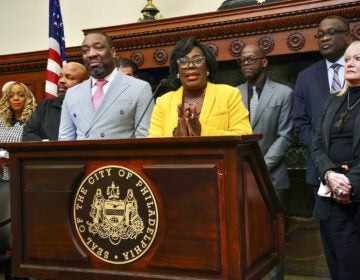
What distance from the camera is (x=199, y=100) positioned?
217 cm

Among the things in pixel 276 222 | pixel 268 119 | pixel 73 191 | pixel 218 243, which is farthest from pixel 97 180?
pixel 268 119

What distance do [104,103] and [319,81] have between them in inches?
51.2

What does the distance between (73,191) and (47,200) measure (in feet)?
0.38

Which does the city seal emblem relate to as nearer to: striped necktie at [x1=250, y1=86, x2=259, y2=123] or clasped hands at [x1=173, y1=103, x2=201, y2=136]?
clasped hands at [x1=173, y1=103, x2=201, y2=136]

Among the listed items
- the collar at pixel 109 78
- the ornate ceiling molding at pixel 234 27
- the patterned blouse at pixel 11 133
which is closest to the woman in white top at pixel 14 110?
the patterned blouse at pixel 11 133

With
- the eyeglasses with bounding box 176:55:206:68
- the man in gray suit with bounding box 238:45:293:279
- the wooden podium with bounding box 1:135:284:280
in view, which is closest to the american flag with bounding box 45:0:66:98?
the man in gray suit with bounding box 238:45:293:279

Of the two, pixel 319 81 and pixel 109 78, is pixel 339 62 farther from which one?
pixel 109 78

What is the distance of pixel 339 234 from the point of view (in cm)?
232

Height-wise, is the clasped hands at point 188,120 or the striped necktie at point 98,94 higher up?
the striped necktie at point 98,94

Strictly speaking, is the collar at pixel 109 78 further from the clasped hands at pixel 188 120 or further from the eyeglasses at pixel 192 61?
the clasped hands at pixel 188 120

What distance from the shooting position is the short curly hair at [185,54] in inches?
86.7

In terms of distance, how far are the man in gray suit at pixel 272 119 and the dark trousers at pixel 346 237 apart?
1.94 ft

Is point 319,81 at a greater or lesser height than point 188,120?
greater

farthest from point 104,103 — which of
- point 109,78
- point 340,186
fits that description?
point 340,186
